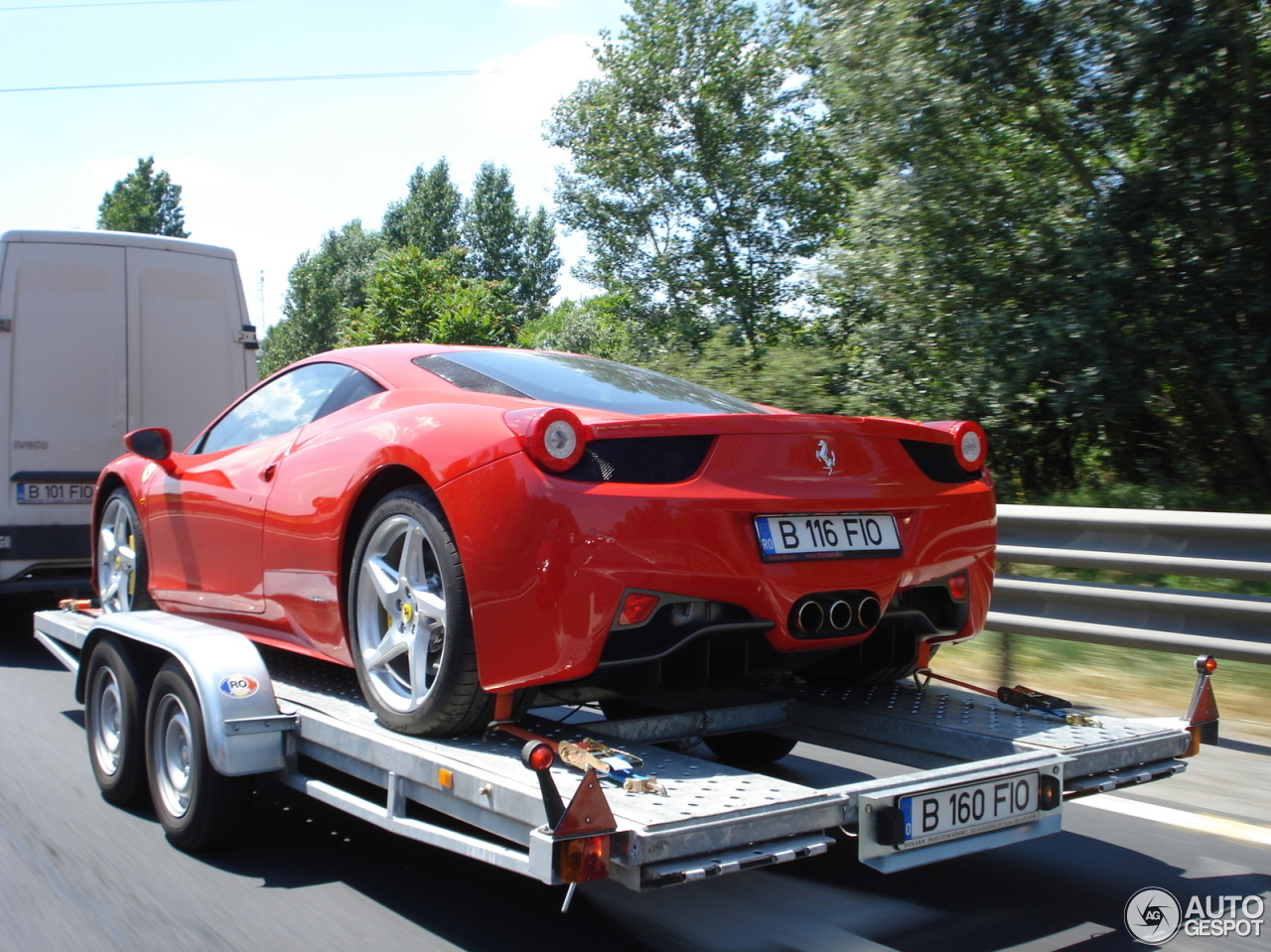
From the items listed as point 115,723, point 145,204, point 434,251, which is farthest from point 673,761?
point 145,204

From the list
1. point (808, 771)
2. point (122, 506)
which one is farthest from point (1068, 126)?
point (122, 506)

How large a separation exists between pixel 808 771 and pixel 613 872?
2458 millimetres

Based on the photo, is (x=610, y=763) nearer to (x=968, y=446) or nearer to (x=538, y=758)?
(x=538, y=758)

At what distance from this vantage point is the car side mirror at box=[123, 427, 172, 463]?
4949mm

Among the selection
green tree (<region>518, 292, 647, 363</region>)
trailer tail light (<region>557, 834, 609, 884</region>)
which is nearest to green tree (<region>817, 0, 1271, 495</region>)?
green tree (<region>518, 292, 647, 363</region>)

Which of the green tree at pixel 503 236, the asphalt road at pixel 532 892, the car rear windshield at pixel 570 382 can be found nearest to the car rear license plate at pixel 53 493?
the asphalt road at pixel 532 892

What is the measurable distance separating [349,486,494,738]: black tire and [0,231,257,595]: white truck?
200 inches

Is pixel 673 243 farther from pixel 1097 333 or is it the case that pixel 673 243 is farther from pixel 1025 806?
pixel 1025 806

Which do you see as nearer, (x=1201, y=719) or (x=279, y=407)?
(x=1201, y=719)

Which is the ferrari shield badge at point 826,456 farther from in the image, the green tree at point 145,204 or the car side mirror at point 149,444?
the green tree at point 145,204

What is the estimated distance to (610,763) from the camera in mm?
2830

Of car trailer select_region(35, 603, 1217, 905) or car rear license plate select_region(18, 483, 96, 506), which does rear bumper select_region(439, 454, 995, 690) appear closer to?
car trailer select_region(35, 603, 1217, 905)

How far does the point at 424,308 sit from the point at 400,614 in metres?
48.1

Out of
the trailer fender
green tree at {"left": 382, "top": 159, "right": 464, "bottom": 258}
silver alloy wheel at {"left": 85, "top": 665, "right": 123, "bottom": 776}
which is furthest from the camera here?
green tree at {"left": 382, "top": 159, "right": 464, "bottom": 258}
